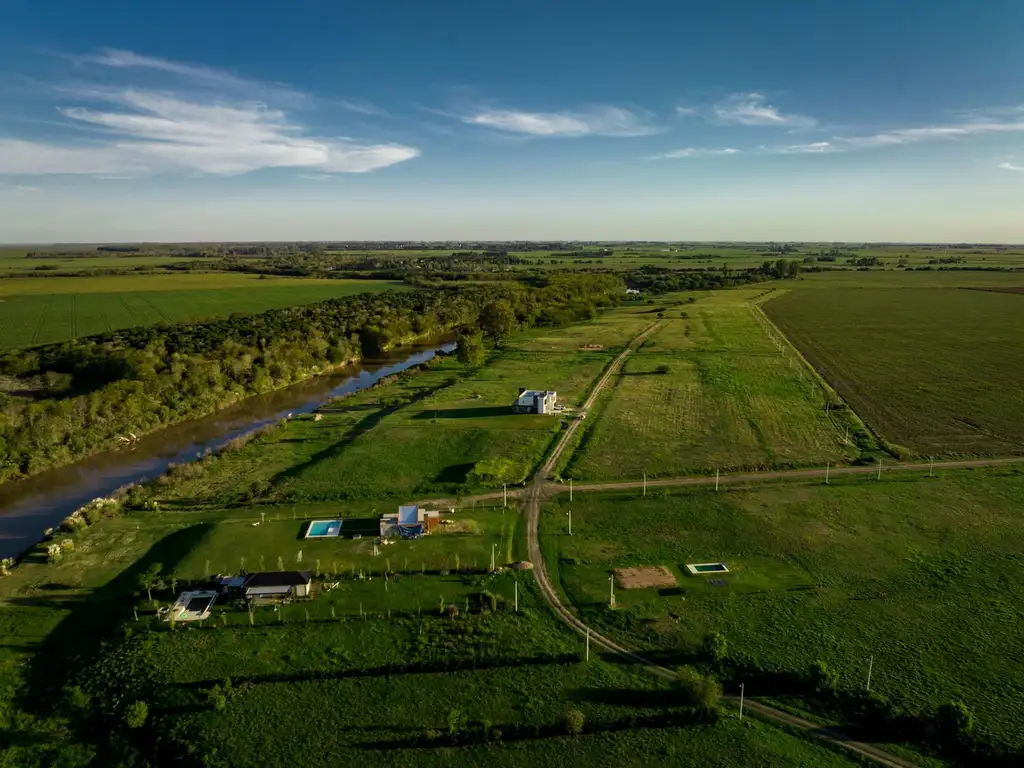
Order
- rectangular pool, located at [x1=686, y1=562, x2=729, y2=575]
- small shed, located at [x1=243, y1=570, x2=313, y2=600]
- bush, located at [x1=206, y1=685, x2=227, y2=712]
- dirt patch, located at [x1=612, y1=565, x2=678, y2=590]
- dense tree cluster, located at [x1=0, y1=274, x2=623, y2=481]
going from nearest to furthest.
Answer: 1. bush, located at [x1=206, y1=685, x2=227, y2=712]
2. small shed, located at [x1=243, y1=570, x2=313, y2=600]
3. dirt patch, located at [x1=612, y1=565, x2=678, y2=590]
4. rectangular pool, located at [x1=686, y1=562, x2=729, y2=575]
5. dense tree cluster, located at [x1=0, y1=274, x2=623, y2=481]

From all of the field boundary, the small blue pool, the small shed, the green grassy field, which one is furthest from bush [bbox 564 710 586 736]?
the field boundary

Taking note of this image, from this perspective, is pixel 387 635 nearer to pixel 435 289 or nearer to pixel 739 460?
pixel 739 460

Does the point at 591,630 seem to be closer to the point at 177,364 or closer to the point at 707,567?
the point at 707,567

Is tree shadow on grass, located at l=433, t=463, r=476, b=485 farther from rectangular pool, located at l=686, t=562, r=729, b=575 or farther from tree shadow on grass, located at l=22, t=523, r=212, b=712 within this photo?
rectangular pool, located at l=686, t=562, r=729, b=575

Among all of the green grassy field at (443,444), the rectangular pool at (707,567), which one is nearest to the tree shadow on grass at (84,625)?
the green grassy field at (443,444)

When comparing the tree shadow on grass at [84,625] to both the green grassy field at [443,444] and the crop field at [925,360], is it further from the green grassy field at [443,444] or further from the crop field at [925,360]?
the crop field at [925,360]
